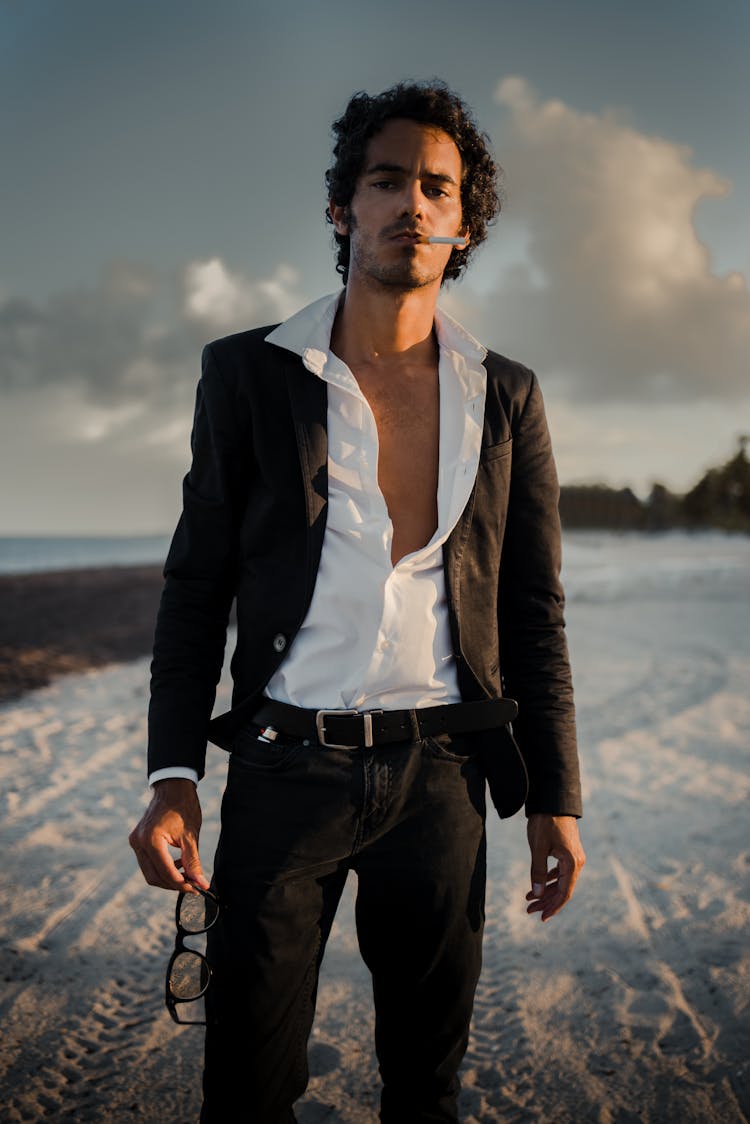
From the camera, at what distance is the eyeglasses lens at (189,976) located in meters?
1.85

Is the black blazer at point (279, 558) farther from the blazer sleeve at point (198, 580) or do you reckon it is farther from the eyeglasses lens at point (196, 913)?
the eyeglasses lens at point (196, 913)

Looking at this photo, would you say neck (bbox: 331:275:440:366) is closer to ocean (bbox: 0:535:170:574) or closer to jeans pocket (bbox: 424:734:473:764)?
jeans pocket (bbox: 424:734:473:764)

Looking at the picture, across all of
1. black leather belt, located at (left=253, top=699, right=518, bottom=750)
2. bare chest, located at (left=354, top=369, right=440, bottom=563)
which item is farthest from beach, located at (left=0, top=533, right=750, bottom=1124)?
bare chest, located at (left=354, top=369, right=440, bottom=563)

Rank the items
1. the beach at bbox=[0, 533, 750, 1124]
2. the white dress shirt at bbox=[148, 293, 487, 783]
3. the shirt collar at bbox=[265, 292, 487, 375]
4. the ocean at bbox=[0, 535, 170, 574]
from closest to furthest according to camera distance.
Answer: the white dress shirt at bbox=[148, 293, 487, 783], the shirt collar at bbox=[265, 292, 487, 375], the beach at bbox=[0, 533, 750, 1124], the ocean at bbox=[0, 535, 170, 574]

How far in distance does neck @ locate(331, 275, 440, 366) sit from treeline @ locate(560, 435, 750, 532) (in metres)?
32.1

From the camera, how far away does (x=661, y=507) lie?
35812 millimetres

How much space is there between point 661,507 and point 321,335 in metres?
36.2

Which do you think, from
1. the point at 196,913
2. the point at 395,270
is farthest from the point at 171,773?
the point at 395,270

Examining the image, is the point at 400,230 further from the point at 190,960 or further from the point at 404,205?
the point at 190,960

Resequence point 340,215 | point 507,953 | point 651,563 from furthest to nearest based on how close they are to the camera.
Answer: point 651,563 < point 507,953 < point 340,215

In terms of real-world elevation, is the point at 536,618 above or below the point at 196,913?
above

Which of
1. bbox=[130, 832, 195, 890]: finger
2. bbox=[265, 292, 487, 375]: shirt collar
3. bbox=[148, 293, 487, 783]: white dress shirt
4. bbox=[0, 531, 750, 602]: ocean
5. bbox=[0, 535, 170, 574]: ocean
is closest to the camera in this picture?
bbox=[130, 832, 195, 890]: finger

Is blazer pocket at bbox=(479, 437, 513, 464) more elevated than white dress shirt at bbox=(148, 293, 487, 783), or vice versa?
blazer pocket at bbox=(479, 437, 513, 464)

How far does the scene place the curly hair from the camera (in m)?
2.26
